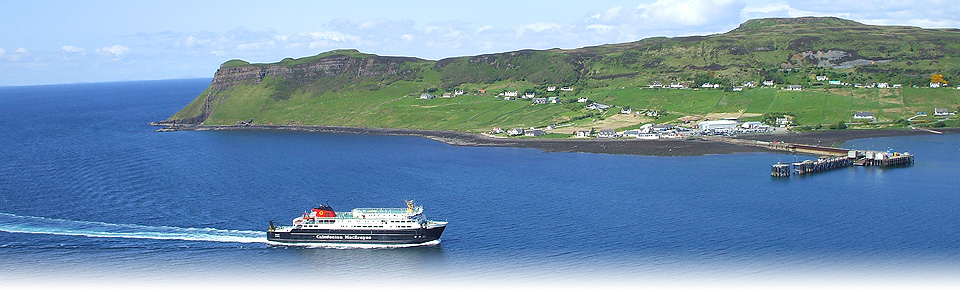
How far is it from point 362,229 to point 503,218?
14.8 m

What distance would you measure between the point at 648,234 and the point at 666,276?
39.6 ft

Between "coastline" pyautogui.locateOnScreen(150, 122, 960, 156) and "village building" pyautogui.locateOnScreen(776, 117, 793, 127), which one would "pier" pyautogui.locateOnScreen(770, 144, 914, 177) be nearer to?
"coastline" pyautogui.locateOnScreen(150, 122, 960, 156)

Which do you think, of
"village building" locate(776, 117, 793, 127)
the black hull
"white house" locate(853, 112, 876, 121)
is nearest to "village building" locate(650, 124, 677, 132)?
"village building" locate(776, 117, 793, 127)

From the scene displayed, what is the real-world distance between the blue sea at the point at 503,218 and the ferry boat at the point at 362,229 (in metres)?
1.25

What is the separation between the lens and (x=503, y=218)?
7806 centimetres

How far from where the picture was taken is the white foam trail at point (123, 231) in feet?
235

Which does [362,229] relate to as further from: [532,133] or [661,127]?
[661,127]

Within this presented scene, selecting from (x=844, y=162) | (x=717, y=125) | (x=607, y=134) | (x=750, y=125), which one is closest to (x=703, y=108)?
(x=750, y=125)

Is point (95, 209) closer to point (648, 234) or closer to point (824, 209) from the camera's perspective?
point (648, 234)

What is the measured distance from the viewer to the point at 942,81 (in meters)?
185

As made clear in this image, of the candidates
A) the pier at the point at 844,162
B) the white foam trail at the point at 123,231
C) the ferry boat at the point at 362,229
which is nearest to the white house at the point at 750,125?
the pier at the point at 844,162

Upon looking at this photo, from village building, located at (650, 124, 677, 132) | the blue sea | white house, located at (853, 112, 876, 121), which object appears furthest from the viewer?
white house, located at (853, 112, 876, 121)

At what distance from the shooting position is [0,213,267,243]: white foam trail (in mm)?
71562

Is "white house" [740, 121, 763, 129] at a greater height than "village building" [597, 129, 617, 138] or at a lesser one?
greater
